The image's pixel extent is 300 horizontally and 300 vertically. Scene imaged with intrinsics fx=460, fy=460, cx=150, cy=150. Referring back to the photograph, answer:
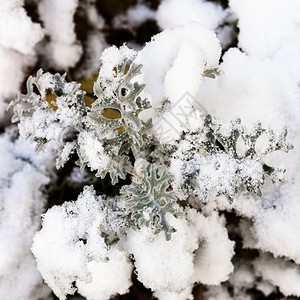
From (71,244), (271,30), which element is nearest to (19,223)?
(71,244)

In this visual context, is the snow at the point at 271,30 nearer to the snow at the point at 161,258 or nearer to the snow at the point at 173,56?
the snow at the point at 173,56

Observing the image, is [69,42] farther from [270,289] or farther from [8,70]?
Answer: [270,289]

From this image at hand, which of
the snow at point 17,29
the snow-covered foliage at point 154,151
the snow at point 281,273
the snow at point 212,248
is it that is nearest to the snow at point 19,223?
the snow-covered foliage at point 154,151

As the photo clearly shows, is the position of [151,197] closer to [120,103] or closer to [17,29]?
[120,103]

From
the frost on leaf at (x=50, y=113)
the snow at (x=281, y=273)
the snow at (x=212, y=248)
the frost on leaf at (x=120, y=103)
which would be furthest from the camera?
the snow at (x=281, y=273)

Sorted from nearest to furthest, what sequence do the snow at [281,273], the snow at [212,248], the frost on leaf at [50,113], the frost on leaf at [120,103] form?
the frost on leaf at [120,103] < the frost on leaf at [50,113] < the snow at [212,248] < the snow at [281,273]

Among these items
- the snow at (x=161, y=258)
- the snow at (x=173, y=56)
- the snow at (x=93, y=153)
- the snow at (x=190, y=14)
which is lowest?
the snow at (x=161, y=258)

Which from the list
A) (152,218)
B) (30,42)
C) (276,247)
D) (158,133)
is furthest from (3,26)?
(276,247)

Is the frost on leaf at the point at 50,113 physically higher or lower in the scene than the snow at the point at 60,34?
lower
